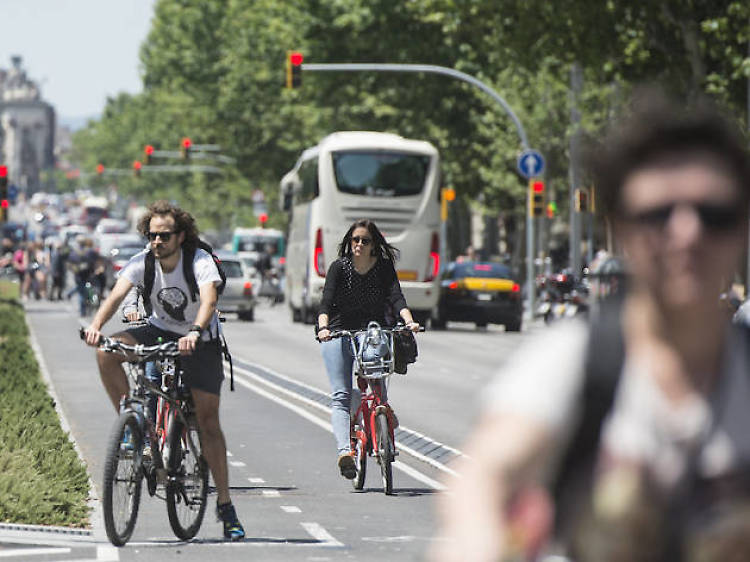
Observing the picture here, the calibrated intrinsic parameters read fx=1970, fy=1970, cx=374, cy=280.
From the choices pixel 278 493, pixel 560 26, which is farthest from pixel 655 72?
pixel 278 493

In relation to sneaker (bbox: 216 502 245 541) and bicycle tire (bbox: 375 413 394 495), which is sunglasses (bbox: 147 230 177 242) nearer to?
sneaker (bbox: 216 502 245 541)

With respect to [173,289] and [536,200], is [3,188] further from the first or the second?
[173,289]

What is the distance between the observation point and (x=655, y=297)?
273cm

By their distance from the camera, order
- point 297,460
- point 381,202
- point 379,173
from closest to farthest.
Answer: point 297,460 → point 381,202 → point 379,173

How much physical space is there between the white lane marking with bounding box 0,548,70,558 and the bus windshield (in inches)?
1139

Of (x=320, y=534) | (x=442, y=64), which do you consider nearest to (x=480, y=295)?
(x=442, y=64)

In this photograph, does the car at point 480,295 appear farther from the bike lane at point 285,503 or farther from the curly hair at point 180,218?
the curly hair at point 180,218

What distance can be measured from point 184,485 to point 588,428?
6517mm

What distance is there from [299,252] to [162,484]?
31.6m

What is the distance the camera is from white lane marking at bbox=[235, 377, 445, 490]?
12.1 m

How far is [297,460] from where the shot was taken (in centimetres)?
1333

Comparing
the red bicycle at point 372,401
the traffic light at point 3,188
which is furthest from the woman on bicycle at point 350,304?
the traffic light at point 3,188

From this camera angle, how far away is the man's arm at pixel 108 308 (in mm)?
8930

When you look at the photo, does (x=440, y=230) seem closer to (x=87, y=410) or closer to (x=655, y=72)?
(x=655, y=72)
